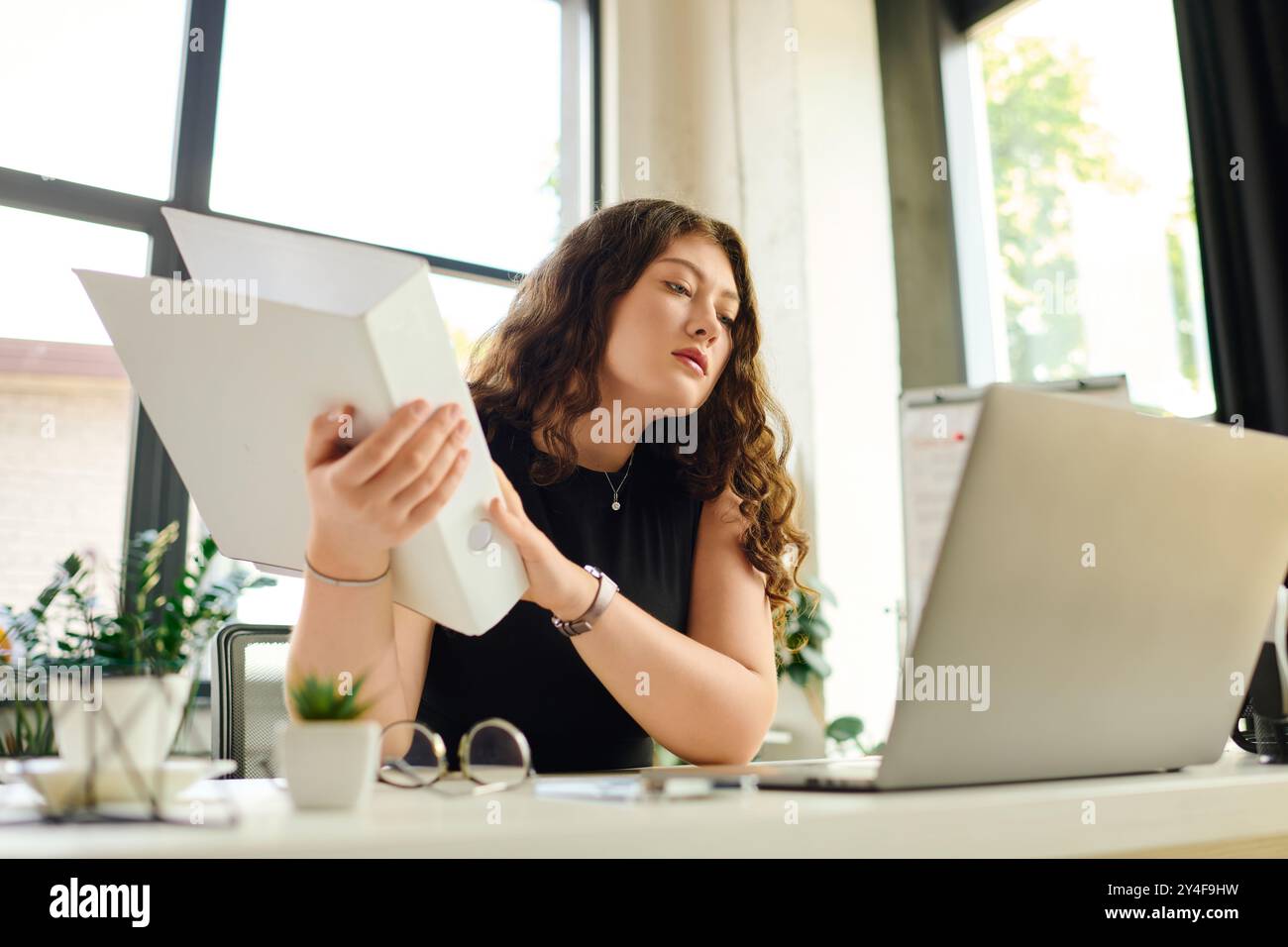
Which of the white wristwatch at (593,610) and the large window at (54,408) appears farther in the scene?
the large window at (54,408)

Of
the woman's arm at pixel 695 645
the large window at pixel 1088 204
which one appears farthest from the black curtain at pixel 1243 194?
the woman's arm at pixel 695 645

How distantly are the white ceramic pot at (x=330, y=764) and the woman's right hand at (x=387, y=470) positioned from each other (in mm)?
211

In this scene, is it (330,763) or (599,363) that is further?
(599,363)

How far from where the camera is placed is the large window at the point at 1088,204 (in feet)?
9.15

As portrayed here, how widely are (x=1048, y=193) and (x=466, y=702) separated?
266 cm

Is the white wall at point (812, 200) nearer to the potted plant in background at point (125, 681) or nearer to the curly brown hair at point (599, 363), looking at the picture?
the curly brown hair at point (599, 363)

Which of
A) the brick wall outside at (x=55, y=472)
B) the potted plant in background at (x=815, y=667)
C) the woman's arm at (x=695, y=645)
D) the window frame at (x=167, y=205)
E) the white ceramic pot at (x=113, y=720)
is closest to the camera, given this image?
the white ceramic pot at (x=113, y=720)

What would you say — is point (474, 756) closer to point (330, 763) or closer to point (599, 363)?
point (330, 763)

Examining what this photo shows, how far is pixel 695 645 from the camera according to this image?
114 cm

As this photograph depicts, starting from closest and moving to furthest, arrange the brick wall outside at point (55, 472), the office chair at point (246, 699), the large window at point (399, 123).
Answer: the office chair at point (246, 699)
the brick wall outside at point (55, 472)
the large window at point (399, 123)

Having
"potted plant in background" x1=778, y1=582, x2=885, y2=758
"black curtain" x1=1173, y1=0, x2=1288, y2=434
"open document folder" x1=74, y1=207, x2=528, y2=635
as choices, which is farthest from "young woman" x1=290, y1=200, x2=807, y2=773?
"black curtain" x1=1173, y1=0, x2=1288, y2=434

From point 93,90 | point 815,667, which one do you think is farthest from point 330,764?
point 93,90

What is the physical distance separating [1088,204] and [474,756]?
2898 mm
